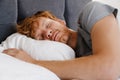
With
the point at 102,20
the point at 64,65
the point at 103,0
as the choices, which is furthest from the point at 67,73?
the point at 103,0

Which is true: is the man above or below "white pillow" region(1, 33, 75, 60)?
above

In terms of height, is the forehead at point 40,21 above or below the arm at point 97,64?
above

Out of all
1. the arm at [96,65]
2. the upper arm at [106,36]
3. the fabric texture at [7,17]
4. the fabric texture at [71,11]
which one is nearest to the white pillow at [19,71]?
the arm at [96,65]

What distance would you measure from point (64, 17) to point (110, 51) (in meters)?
0.71

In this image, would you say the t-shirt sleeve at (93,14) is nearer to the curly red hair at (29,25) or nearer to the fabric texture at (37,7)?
the curly red hair at (29,25)

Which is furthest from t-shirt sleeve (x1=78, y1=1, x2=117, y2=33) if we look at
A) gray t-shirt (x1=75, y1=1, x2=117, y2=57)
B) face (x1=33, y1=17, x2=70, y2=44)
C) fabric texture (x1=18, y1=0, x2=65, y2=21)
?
fabric texture (x1=18, y1=0, x2=65, y2=21)

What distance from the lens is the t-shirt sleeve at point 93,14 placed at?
1217mm

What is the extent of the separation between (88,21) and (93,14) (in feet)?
0.14

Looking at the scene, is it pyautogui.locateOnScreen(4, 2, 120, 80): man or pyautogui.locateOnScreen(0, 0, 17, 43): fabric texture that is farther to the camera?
pyautogui.locateOnScreen(0, 0, 17, 43): fabric texture

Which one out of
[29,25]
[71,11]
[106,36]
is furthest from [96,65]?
[71,11]

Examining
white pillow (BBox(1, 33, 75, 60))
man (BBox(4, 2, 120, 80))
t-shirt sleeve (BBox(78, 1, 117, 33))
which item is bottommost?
white pillow (BBox(1, 33, 75, 60))

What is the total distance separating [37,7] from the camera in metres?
1.56

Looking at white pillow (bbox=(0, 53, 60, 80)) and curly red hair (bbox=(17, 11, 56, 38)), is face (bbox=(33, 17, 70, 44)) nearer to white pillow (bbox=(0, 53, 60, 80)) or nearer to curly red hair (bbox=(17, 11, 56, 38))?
curly red hair (bbox=(17, 11, 56, 38))

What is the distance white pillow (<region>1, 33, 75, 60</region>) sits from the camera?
1.21m
